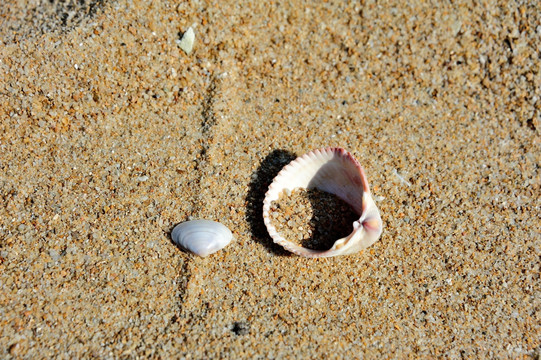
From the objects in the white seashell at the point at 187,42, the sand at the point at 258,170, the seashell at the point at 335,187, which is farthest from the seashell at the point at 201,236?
the white seashell at the point at 187,42

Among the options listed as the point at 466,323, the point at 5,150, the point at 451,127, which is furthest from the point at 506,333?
the point at 5,150

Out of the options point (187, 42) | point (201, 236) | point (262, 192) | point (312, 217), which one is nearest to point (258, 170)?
point (262, 192)

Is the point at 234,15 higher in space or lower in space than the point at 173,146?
higher

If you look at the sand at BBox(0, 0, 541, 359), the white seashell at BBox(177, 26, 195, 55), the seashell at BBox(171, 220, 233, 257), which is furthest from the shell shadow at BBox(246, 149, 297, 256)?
the white seashell at BBox(177, 26, 195, 55)

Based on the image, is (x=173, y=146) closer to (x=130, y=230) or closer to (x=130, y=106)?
(x=130, y=106)

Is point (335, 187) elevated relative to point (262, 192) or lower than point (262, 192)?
elevated

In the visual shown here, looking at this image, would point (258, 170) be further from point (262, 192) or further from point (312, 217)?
point (312, 217)
